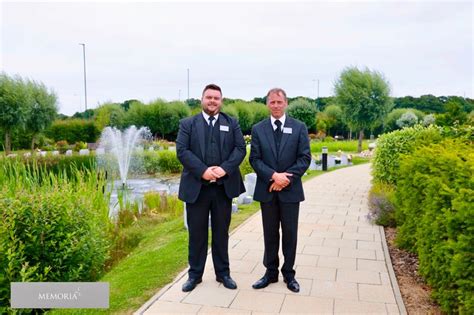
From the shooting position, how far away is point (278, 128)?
146 inches

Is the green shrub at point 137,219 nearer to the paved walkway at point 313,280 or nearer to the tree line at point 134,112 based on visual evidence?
the paved walkway at point 313,280

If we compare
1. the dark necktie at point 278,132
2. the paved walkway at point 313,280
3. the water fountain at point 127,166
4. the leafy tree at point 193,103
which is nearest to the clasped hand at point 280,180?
the dark necktie at point 278,132

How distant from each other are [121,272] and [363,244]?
3.19 metres

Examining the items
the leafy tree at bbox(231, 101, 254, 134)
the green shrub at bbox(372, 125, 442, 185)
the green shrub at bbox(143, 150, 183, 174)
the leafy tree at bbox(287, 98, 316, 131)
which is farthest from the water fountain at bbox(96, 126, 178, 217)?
the leafy tree at bbox(231, 101, 254, 134)

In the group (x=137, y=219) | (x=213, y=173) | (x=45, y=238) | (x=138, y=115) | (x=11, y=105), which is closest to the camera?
(x=213, y=173)

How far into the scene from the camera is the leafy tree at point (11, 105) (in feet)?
72.1

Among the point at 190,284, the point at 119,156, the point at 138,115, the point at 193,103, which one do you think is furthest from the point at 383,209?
the point at 193,103

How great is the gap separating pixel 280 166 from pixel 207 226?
2.98 ft

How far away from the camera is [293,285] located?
3.70 m

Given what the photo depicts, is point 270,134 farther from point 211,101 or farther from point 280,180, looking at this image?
point 211,101

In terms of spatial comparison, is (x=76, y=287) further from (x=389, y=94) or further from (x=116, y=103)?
(x=116, y=103)

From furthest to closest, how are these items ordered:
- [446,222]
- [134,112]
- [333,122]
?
[333,122] < [134,112] < [446,222]

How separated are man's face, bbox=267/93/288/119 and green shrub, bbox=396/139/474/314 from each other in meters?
1.50

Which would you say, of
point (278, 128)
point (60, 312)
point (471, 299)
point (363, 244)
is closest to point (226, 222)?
point (278, 128)
